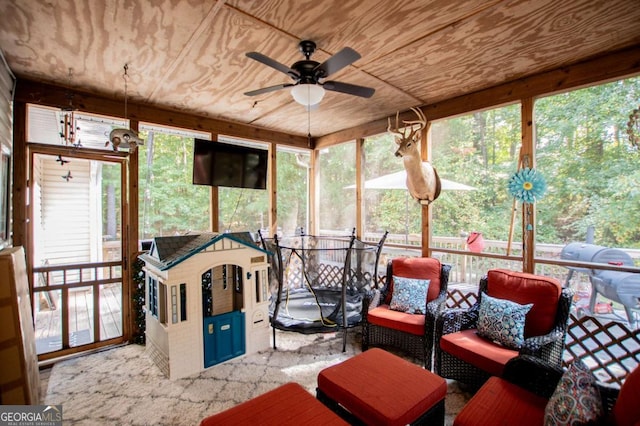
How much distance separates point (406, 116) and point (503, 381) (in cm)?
339

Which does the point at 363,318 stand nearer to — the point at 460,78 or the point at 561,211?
the point at 460,78

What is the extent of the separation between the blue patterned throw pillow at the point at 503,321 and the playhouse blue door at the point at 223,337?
2.42 metres

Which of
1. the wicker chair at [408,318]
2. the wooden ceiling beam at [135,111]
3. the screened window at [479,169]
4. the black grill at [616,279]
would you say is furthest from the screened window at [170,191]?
the screened window at [479,169]

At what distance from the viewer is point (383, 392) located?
1.77 m

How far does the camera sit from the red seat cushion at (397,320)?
287 centimetres

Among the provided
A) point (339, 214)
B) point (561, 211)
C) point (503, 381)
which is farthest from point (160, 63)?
point (561, 211)

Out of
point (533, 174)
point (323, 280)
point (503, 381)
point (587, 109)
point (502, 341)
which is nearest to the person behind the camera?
point (503, 381)

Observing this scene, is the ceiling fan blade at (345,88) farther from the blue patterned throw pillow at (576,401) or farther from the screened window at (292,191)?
the screened window at (292,191)

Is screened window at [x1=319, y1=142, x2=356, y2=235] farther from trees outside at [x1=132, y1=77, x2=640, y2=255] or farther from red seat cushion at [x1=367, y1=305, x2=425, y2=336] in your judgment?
red seat cushion at [x1=367, y1=305, x2=425, y2=336]

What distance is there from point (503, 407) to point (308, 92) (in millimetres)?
2435

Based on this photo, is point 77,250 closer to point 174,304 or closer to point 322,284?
point 174,304

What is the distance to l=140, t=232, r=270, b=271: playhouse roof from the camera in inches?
115

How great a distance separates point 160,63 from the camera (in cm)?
271

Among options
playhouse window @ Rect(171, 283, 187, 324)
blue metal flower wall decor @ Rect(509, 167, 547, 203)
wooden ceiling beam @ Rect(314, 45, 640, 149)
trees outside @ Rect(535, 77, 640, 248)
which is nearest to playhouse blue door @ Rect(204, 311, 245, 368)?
playhouse window @ Rect(171, 283, 187, 324)
